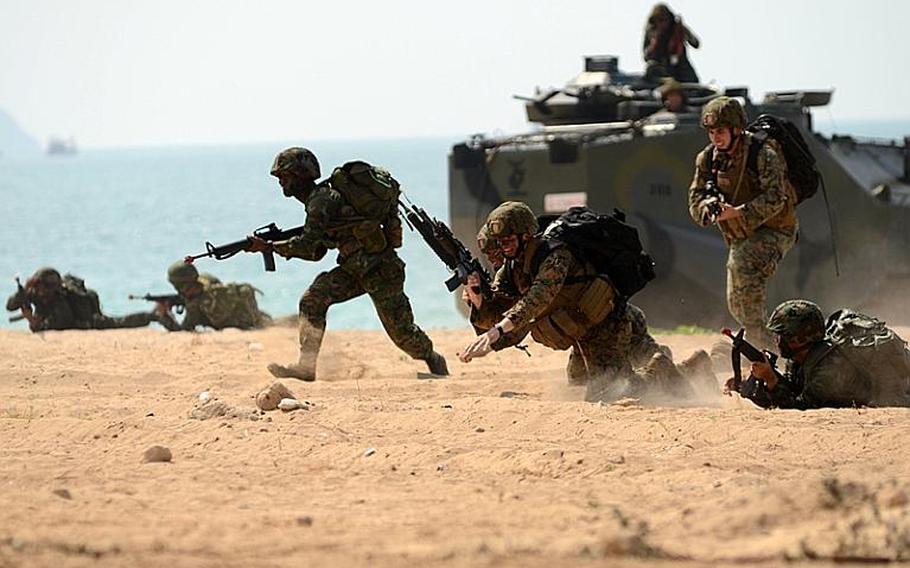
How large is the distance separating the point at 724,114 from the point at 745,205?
472 millimetres

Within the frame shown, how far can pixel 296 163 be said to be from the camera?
9.41 m

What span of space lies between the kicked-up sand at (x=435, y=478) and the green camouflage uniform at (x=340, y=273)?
32 centimetres

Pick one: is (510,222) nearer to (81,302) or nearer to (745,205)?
(745,205)

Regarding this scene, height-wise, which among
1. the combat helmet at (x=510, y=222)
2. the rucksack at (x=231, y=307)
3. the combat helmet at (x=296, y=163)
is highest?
the combat helmet at (x=296, y=163)

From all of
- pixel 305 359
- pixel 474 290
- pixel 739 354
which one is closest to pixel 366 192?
pixel 305 359

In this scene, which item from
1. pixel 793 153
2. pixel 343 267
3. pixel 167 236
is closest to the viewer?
pixel 793 153

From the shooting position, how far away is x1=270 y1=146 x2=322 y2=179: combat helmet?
9.36 metres

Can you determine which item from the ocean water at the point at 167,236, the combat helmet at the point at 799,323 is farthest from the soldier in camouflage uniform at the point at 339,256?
the ocean water at the point at 167,236

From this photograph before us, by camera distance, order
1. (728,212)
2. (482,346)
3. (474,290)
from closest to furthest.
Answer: (482,346) → (474,290) → (728,212)

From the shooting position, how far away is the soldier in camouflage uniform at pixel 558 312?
306 inches

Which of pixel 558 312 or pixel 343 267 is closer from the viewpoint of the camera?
pixel 558 312

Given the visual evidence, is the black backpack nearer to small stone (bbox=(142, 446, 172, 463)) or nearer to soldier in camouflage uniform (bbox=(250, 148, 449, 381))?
soldier in camouflage uniform (bbox=(250, 148, 449, 381))

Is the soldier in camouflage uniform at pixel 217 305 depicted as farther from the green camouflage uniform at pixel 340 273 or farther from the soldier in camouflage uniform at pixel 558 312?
the soldier in camouflage uniform at pixel 558 312

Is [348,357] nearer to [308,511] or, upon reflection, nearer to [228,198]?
[308,511]
